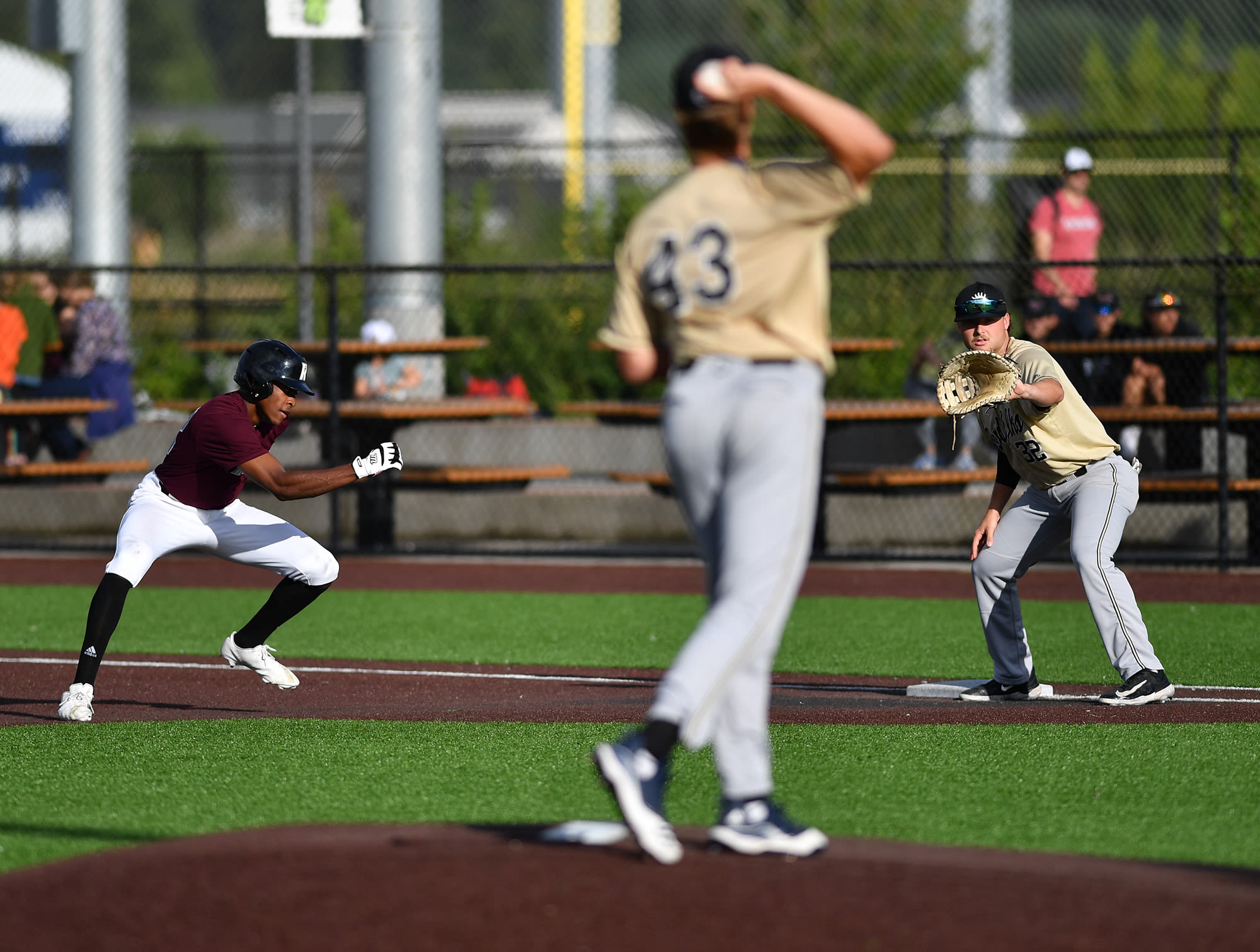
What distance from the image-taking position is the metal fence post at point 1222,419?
12930mm

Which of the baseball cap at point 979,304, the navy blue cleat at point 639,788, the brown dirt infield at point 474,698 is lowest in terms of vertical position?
the brown dirt infield at point 474,698

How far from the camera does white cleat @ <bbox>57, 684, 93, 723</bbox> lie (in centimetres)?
738

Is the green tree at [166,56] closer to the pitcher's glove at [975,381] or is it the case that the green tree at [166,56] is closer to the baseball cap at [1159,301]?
the baseball cap at [1159,301]

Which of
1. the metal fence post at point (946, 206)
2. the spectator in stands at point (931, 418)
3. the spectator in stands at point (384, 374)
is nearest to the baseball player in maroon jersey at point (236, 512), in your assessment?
the spectator in stands at point (384, 374)

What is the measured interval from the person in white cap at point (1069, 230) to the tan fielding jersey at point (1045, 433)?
6938mm

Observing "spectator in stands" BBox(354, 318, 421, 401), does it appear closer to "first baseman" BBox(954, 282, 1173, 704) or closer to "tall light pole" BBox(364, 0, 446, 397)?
"tall light pole" BBox(364, 0, 446, 397)

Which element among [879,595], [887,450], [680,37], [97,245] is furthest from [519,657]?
[680,37]

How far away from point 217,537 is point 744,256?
162 inches

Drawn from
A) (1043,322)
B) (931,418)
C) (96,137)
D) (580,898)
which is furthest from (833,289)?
(580,898)

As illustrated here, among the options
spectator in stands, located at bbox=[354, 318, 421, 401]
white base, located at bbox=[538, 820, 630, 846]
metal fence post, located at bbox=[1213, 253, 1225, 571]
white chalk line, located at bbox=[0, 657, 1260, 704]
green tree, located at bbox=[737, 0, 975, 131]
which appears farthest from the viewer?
green tree, located at bbox=[737, 0, 975, 131]

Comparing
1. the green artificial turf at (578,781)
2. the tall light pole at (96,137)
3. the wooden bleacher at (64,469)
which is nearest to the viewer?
the green artificial turf at (578,781)

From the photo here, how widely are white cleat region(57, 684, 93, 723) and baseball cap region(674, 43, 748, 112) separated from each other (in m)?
4.19

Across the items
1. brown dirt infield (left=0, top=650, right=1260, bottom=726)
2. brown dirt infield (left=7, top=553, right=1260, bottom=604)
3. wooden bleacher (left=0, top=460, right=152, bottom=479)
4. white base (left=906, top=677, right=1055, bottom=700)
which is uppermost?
wooden bleacher (left=0, top=460, right=152, bottom=479)

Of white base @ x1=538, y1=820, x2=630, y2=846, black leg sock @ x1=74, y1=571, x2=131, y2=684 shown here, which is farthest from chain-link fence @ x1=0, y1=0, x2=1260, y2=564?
white base @ x1=538, y1=820, x2=630, y2=846
